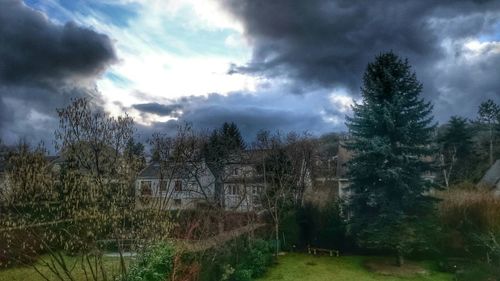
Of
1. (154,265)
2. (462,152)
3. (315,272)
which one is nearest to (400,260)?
(315,272)

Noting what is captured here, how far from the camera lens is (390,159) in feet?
82.3

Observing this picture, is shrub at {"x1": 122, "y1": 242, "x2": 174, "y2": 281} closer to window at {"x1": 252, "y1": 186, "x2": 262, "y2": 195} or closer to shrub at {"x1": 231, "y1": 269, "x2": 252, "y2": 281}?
shrub at {"x1": 231, "y1": 269, "x2": 252, "y2": 281}

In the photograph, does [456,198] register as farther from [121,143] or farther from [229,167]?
[229,167]

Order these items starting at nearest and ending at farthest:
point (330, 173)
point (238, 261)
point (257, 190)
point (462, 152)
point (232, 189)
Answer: point (238, 261) < point (257, 190) < point (330, 173) < point (232, 189) < point (462, 152)

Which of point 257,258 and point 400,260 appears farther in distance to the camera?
point 400,260

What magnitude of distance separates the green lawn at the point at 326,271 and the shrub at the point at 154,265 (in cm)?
844

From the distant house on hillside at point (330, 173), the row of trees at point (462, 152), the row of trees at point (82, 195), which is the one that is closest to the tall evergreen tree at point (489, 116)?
the row of trees at point (462, 152)

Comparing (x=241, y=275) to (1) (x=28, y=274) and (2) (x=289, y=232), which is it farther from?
(1) (x=28, y=274)

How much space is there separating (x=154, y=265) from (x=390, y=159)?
16.2 m

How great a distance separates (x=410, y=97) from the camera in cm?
2588

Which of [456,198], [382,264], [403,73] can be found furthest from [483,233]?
[403,73]

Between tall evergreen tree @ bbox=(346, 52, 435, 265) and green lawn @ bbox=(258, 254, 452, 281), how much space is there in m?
1.72

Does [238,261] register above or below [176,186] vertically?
below

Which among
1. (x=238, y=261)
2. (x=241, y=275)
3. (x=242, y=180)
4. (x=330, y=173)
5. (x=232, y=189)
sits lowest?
(x=241, y=275)
